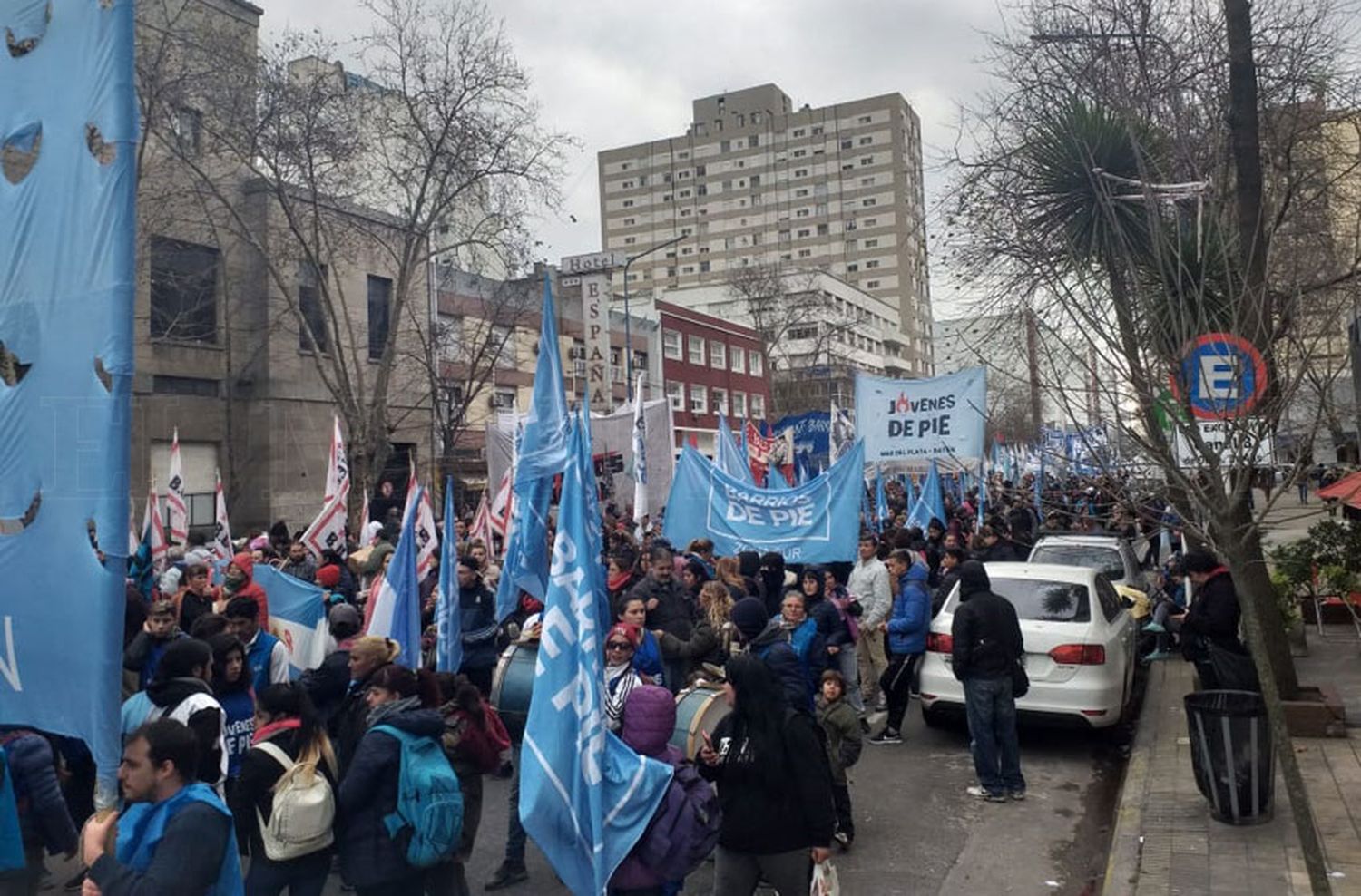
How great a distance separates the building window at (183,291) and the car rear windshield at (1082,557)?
19.3 meters

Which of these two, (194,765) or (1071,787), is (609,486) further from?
(194,765)

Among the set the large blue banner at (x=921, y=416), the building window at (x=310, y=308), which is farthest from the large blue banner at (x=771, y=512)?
the building window at (x=310, y=308)

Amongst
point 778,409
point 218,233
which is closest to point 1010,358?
point 218,233

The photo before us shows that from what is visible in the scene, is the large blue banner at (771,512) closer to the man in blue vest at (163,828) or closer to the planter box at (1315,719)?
the planter box at (1315,719)

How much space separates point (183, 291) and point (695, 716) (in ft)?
73.9

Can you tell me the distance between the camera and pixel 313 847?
13.8 feet

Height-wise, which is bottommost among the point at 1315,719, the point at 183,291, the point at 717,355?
the point at 1315,719

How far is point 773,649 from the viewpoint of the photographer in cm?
Answer: 535

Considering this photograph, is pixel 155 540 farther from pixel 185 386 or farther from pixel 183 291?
pixel 185 386

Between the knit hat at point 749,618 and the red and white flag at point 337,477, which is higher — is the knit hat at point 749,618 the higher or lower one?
the lower one

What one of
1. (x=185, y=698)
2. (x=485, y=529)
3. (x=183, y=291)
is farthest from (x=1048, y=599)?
(x=183, y=291)

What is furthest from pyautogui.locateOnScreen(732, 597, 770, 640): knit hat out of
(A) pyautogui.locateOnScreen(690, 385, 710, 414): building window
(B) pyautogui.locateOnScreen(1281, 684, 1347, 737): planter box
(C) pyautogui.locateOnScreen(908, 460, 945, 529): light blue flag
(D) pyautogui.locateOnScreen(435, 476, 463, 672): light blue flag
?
(A) pyautogui.locateOnScreen(690, 385, 710, 414): building window

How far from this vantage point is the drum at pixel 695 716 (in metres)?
5.81

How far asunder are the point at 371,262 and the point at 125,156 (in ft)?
90.6
